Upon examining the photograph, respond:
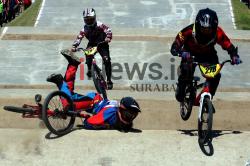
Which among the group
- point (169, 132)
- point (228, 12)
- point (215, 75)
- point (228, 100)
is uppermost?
point (215, 75)

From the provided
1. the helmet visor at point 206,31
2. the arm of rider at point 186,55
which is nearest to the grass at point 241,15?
the helmet visor at point 206,31

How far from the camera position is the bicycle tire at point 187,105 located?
9.11 meters

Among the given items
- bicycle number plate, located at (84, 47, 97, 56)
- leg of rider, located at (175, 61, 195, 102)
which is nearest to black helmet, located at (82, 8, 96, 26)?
bicycle number plate, located at (84, 47, 97, 56)

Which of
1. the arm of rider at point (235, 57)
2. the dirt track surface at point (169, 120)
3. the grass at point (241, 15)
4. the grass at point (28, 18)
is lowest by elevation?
the grass at point (241, 15)

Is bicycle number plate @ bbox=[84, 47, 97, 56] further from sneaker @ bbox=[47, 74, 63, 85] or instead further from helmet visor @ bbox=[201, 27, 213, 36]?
helmet visor @ bbox=[201, 27, 213, 36]

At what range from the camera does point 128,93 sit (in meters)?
12.3

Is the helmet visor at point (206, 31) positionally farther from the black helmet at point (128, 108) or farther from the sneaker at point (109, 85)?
the sneaker at point (109, 85)

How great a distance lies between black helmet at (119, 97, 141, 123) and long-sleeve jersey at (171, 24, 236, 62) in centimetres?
110

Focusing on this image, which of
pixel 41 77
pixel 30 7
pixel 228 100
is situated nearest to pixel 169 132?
pixel 228 100

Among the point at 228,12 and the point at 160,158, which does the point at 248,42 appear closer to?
the point at 228,12

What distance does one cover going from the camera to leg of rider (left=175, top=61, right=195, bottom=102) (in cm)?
883

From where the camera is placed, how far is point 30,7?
24.7 metres

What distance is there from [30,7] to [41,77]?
427 inches

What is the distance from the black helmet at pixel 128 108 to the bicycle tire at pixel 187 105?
1105 mm
